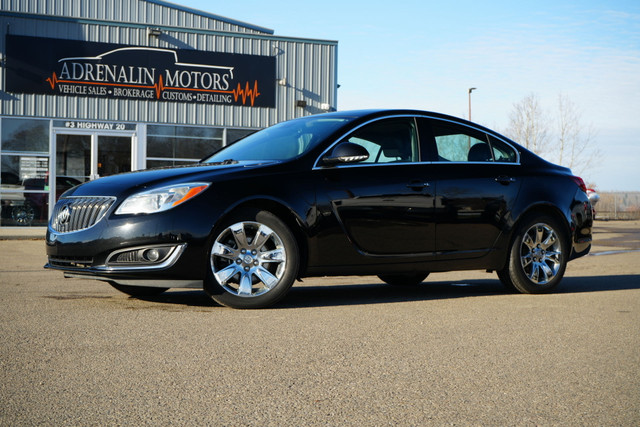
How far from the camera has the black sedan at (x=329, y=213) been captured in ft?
18.7

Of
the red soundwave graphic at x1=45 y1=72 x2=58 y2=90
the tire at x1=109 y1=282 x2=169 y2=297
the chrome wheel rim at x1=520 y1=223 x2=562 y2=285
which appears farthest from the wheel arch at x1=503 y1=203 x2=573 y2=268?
the red soundwave graphic at x1=45 y1=72 x2=58 y2=90

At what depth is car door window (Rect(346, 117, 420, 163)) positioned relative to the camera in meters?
6.72

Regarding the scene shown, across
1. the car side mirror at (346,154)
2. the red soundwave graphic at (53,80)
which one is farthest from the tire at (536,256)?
the red soundwave graphic at (53,80)

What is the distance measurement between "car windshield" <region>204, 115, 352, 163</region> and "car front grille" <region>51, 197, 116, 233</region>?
132 centimetres

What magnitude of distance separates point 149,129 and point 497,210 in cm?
1496

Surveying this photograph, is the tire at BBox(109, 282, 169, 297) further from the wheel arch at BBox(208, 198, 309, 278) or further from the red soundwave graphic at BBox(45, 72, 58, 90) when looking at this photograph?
the red soundwave graphic at BBox(45, 72, 58, 90)

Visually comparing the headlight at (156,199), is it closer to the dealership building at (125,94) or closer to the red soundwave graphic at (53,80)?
the dealership building at (125,94)

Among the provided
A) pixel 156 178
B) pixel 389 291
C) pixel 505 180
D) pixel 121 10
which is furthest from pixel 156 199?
pixel 121 10

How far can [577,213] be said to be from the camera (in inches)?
306

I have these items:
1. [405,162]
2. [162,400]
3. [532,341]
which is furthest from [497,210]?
[162,400]

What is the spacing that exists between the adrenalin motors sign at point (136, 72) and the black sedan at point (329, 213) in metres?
13.9

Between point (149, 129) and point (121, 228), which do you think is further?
point (149, 129)

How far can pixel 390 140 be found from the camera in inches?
271

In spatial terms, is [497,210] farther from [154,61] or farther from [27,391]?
[154,61]
